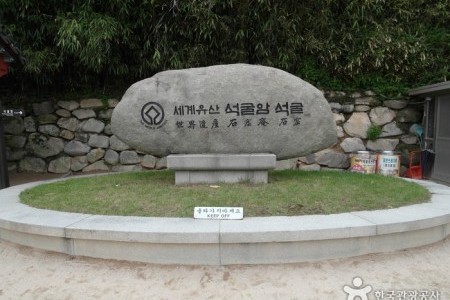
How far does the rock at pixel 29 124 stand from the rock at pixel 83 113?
103cm

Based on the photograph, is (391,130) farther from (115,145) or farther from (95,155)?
(95,155)

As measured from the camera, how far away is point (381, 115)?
846 centimetres

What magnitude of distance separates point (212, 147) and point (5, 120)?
633 cm

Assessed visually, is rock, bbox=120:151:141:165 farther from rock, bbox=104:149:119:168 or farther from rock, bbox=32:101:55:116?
rock, bbox=32:101:55:116

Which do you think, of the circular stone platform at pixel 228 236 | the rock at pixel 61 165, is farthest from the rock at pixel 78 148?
the circular stone platform at pixel 228 236

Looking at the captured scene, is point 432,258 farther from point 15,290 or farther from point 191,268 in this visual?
point 15,290

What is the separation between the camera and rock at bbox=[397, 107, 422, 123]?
8.47 meters

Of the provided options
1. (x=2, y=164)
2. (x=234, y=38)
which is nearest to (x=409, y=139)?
(x=234, y=38)

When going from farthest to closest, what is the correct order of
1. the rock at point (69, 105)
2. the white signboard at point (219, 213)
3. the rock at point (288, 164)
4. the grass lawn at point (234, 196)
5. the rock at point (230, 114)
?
the rock at point (69, 105) < the rock at point (288, 164) < the rock at point (230, 114) < the grass lawn at point (234, 196) < the white signboard at point (219, 213)

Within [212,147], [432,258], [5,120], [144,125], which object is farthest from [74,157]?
[432,258]

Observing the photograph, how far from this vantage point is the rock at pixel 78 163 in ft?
28.2

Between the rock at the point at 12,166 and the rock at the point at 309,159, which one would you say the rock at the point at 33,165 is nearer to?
the rock at the point at 12,166

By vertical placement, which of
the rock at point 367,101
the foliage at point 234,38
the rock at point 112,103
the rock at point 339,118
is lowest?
the rock at point 339,118

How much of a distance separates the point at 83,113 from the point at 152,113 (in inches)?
163
